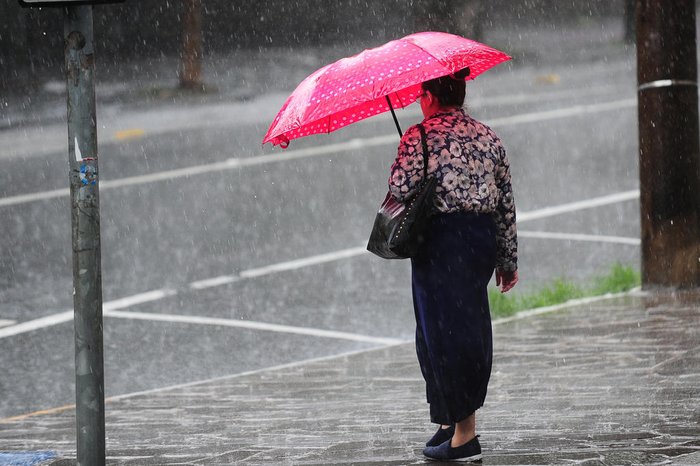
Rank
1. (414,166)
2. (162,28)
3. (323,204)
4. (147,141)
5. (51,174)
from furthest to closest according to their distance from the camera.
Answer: (162,28) → (147,141) → (51,174) → (323,204) → (414,166)

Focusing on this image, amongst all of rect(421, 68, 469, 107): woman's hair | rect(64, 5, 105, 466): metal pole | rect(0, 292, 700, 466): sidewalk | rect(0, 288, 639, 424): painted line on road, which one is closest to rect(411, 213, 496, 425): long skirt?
rect(0, 292, 700, 466): sidewalk

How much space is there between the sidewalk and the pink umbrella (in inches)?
59.4

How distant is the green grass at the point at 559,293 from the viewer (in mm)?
10609

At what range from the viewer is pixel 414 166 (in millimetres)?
5539

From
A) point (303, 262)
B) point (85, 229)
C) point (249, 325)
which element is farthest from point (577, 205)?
point (85, 229)

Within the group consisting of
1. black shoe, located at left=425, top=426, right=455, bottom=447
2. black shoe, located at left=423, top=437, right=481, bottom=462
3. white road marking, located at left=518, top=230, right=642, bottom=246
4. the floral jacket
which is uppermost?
the floral jacket

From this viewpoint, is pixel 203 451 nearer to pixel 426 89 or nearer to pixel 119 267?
pixel 426 89

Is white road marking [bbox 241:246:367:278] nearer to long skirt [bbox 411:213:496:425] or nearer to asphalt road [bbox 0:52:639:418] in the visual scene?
asphalt road [bbox 0:52:639:418]

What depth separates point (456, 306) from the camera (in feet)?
18.4

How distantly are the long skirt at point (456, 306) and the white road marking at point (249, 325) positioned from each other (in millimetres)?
4225

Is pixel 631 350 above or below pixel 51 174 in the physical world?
below

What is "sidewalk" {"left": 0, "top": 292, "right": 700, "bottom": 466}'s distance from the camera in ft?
19.3

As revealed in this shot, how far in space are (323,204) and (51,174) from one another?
13.7ft

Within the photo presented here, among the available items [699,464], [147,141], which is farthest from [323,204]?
[699,464]
